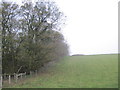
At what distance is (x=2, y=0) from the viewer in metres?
18.7

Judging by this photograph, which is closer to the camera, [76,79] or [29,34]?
[76,79]

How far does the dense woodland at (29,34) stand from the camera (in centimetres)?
1864

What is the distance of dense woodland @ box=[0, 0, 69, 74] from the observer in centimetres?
1864

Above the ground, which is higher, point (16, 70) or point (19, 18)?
point (19, 18)

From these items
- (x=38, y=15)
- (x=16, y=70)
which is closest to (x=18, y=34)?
(x=38, y=15)

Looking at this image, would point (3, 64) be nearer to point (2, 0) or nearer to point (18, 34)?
point (18, 34)

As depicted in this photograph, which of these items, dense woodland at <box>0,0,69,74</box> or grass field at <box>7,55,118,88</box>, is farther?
dense woodland at <box>0,0,69,74</box>

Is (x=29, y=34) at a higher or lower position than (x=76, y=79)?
higher

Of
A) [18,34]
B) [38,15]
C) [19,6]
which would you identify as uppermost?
[19,6]

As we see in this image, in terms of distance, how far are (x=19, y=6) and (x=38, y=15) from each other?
282 centimetres

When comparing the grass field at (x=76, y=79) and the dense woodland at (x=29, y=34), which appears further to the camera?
the dense woodland at (x=29, y=34)

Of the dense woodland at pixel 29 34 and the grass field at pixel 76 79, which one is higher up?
the dense woodland at pixel 29 34

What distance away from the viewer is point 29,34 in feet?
61.8

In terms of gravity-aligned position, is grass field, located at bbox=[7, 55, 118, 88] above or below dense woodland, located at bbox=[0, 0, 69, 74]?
below
